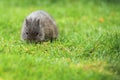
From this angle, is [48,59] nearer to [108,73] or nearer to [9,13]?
[108,73]

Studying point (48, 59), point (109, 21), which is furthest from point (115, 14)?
point (48, 59)

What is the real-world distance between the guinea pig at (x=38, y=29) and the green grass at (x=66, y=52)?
0.25 meters

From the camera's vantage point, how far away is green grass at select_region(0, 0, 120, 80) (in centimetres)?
745

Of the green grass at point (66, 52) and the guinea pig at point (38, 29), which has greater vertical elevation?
the guinea pig at point (38, 29)

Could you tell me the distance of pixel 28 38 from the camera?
1031 centimetres

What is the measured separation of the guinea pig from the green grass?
252 mm

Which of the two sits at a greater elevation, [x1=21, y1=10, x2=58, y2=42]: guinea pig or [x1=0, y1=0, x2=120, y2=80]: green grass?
[x1=21, y1=10, x2=58, y2=42]: guinea pig

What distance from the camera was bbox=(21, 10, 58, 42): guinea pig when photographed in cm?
1032

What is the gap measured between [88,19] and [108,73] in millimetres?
7614

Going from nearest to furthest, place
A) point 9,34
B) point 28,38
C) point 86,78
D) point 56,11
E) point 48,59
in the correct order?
point 86,78, point 48,59, point 28,38, point 9,34, point 56,11

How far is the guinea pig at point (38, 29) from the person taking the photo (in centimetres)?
1032

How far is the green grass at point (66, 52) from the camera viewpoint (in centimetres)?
745

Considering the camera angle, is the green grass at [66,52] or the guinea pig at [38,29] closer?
the green grass at [66,52]

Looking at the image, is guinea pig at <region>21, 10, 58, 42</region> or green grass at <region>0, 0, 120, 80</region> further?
guinea pig at <region>21, 10, 58, 42</region>
